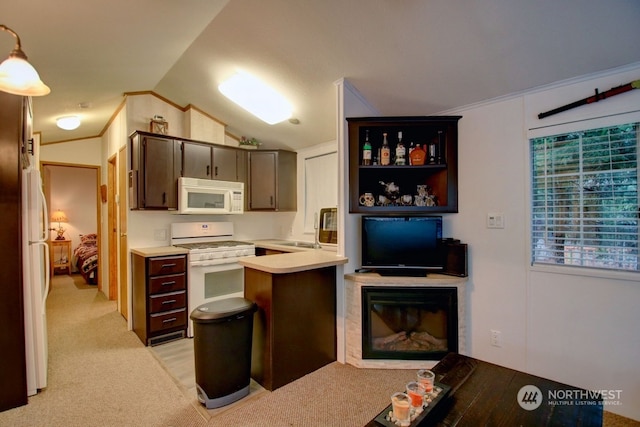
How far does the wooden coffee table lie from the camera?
3.93 feet

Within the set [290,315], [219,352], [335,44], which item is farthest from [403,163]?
[219,352]

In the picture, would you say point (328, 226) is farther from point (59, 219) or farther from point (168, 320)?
point (59, 219)

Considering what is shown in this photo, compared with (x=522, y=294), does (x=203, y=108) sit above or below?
above

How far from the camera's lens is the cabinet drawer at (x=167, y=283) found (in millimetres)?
2996

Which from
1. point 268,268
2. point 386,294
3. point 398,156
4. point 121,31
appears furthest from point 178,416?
point 121,31

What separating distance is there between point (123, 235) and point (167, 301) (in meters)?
1.20

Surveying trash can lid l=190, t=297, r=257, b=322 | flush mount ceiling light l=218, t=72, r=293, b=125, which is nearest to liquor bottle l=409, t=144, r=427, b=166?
flush mount ceiling light l=218, t=72, r=293, b=125

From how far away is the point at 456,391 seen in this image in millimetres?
1396

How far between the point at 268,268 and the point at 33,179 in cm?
185

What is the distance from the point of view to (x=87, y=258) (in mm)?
5617

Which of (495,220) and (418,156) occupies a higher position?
(418,156)

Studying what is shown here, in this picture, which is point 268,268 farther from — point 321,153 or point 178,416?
point 321,153

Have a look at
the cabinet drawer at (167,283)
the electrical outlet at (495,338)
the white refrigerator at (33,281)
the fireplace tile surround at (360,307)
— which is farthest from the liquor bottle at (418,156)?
the white refrigerator at (33,281)

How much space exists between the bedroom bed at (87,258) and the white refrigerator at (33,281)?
150 inches
